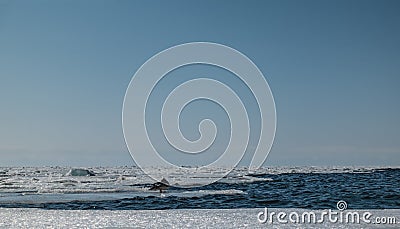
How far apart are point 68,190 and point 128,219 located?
603 inches

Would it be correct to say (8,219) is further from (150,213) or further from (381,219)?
(381,219)

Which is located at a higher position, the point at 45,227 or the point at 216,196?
the point at 216,196

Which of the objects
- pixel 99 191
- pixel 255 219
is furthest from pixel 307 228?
pixel 99 191

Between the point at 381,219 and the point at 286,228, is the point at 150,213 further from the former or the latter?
the point at 381,219

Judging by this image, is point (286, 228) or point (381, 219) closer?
point (286, 228)

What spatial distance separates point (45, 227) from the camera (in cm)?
1076

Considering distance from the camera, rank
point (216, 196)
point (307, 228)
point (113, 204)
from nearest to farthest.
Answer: point (307, 228) < point (113, 204) < point (216, 196)

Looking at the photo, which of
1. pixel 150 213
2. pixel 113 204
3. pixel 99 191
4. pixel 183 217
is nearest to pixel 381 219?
pixel 183 217

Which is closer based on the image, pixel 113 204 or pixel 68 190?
pixel 113 204

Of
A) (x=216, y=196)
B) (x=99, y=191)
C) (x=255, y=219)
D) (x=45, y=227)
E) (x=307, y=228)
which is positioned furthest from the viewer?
(x=99, y=191)

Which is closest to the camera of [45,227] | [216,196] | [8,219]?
[45,227]

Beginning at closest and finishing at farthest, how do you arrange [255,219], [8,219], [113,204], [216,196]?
[255,219]
[8,219]
[113,204]
[216,196]

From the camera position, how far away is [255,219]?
11570 millimetres

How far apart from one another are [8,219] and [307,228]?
7.41m
